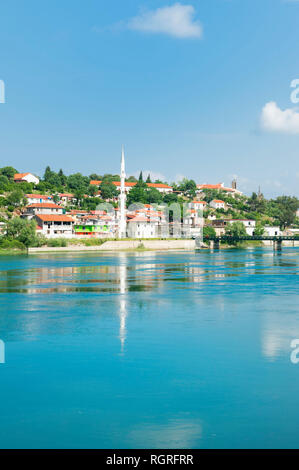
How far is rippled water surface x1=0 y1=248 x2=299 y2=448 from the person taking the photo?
10.3 meters

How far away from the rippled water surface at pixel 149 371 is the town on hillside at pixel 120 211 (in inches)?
1845

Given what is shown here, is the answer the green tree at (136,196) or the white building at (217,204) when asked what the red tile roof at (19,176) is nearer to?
the green tree at (136,196)

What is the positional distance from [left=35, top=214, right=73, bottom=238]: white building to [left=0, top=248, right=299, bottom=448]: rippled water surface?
5785 centimetres

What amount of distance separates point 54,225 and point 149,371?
7487cm

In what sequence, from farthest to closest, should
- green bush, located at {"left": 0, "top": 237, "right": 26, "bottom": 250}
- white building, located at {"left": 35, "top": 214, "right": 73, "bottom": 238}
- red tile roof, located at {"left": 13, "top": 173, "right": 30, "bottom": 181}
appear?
red tile roof, located at {"left": 13, "top": 173, "right": 30, "bottom": 181} < white building, located at {"left": 35, "top": 214, "right": 73, "bottom": 238} < green bush, located at {"left": 0, "top": 237, "right": 26, "bottom": 250}

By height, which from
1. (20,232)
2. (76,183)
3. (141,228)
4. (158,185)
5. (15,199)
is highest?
(158,185)

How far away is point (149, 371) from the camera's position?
14266 millimetres

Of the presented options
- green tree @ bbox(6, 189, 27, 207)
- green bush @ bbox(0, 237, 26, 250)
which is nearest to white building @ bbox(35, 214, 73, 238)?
green tree @ bbox(6, 189, 27, 207)

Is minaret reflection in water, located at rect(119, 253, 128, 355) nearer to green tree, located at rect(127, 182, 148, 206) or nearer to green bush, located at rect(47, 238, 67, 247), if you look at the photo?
green bush, located at rect(47, 238, 67, 247)

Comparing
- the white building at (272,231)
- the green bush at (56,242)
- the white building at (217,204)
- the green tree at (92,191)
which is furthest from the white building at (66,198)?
the white building at (272,231)

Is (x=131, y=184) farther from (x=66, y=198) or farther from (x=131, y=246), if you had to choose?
(x=131, y=246)

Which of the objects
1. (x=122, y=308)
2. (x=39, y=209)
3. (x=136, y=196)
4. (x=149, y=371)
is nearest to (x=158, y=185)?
(x=136, y=196)

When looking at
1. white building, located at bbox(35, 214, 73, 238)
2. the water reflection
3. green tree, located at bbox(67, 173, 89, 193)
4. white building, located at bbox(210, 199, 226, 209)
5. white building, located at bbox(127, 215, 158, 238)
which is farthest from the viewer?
white building, located at bbox(210, 199, 226, 209)

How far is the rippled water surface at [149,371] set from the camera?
33.8ft
